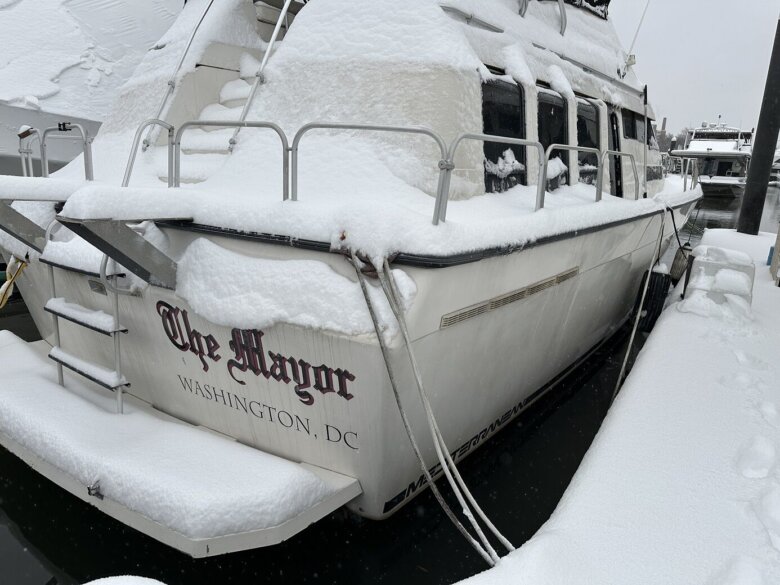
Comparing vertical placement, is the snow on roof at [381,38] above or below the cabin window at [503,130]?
above

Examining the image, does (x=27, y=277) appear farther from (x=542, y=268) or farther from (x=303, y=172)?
(x=542, y=268)

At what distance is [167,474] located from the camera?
2490mm

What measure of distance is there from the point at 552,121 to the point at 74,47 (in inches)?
276

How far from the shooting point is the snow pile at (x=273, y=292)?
7.77ft

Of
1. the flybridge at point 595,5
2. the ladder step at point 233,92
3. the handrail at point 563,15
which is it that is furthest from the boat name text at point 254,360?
the flybridge at point 595,5

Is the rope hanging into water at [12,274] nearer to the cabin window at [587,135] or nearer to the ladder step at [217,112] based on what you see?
the ladder step at [217,112]

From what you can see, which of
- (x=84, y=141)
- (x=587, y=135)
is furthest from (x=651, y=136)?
(x=84, y=141)

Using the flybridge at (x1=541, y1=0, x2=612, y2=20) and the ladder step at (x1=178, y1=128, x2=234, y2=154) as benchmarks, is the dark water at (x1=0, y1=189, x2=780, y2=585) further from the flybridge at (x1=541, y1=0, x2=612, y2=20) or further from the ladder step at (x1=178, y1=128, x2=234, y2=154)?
the flybridge at (x1=541, y1=0, x2=612, y2=20)

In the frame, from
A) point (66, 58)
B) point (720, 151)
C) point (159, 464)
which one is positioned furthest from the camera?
point (720, 151)

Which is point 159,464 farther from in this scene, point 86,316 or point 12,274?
point 12,274

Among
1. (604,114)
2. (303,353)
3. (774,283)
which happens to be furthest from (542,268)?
(774,283)

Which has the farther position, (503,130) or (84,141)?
(503,130)

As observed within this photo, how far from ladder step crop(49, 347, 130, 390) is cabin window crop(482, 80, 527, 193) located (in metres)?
2.32

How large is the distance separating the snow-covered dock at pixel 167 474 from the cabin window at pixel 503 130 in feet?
6.66
